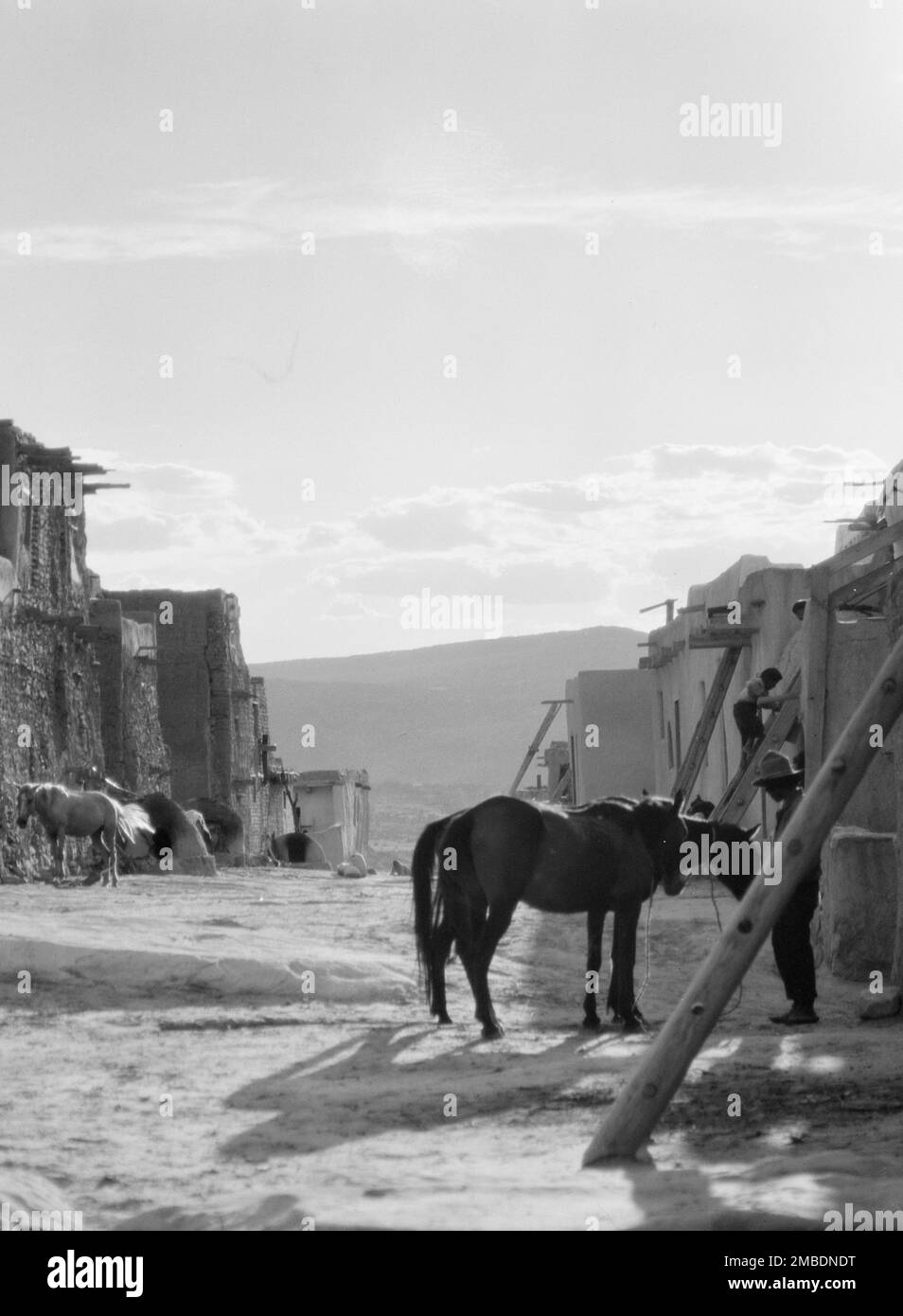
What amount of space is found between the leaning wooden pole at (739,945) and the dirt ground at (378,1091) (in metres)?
0.21

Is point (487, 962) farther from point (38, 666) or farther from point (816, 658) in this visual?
point (38, 666)

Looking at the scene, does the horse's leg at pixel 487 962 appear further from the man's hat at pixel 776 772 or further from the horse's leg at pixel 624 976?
the man's hat at pixel 776 772

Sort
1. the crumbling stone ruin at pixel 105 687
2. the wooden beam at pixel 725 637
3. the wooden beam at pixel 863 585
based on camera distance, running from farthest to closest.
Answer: the crumbling stone ruin at pixel 105 687 < the wooden beam at pixel 725 637 < the wooden beam at pixel 863 585

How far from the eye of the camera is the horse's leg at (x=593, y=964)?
1185cm

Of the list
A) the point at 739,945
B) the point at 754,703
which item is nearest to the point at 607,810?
the point at 739,945

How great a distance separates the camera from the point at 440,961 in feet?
40.4

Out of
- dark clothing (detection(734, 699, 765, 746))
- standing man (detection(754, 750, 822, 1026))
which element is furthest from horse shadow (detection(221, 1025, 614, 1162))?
dark clothing (detection(734, 699, 765, 746))

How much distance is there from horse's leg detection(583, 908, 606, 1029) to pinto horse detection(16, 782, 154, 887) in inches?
391

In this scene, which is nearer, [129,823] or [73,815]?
[73,815]

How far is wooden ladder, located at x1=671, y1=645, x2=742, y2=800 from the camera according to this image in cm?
2519

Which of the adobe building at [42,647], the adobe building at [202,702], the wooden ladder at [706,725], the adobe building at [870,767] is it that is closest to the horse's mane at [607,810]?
the adobe building at [870,767]

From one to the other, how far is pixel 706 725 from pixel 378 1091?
1704cm
